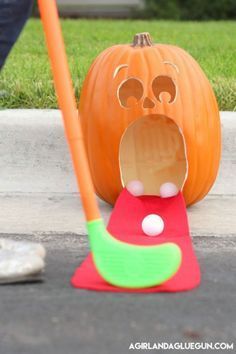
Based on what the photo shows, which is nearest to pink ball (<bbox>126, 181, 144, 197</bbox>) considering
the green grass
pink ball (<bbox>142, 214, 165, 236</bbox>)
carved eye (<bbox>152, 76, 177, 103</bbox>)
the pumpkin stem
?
pink ball (<bbox>142, 214, 165, 236</bbox>)

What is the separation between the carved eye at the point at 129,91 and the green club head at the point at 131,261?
113 cm

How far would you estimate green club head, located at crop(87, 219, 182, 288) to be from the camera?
8.96 ft

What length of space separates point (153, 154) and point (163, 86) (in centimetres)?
30

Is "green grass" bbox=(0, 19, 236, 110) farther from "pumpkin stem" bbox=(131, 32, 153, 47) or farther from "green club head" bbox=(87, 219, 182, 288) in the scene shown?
"green club head" bbox=(87, 219, 182, 288)

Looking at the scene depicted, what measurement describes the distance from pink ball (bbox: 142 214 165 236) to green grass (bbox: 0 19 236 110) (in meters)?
1.06

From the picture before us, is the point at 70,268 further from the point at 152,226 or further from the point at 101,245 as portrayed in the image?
the point at 152,226

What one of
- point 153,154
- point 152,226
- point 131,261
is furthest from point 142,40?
point 131,261

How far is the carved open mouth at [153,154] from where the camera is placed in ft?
12.6

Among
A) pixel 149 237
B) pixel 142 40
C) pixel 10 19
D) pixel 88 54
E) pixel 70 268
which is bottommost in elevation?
pixel 88 54

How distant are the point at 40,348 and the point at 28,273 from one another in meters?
0.49

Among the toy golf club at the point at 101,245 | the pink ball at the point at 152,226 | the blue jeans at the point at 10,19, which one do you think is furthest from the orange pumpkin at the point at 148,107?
the toy golf club at the point at 101,245

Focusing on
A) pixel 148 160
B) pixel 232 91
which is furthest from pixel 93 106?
pixel 232 91

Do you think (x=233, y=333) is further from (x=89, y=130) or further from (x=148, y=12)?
(x=148, y=12)

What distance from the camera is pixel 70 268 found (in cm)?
304
